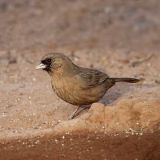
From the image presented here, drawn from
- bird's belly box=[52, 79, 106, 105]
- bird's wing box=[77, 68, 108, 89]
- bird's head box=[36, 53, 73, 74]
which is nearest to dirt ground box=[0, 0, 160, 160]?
bird's belly box=[52, 79, 106, 105]

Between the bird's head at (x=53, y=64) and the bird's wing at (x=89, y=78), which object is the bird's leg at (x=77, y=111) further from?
the bird's head at (x=53, y=64)

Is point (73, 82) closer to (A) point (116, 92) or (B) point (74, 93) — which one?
(B) point (74, 93)

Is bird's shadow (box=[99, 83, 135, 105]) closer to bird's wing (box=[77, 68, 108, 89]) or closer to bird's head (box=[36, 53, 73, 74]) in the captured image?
bird's wing (box=[77, 68, 108, 89])

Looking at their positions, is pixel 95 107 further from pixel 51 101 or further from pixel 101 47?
pixel 101 47

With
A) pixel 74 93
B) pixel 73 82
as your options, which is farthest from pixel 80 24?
pixel 74 93

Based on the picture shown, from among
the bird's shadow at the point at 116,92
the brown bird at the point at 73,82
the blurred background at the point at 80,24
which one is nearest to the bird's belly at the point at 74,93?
the brown bird at the point at 73,82
